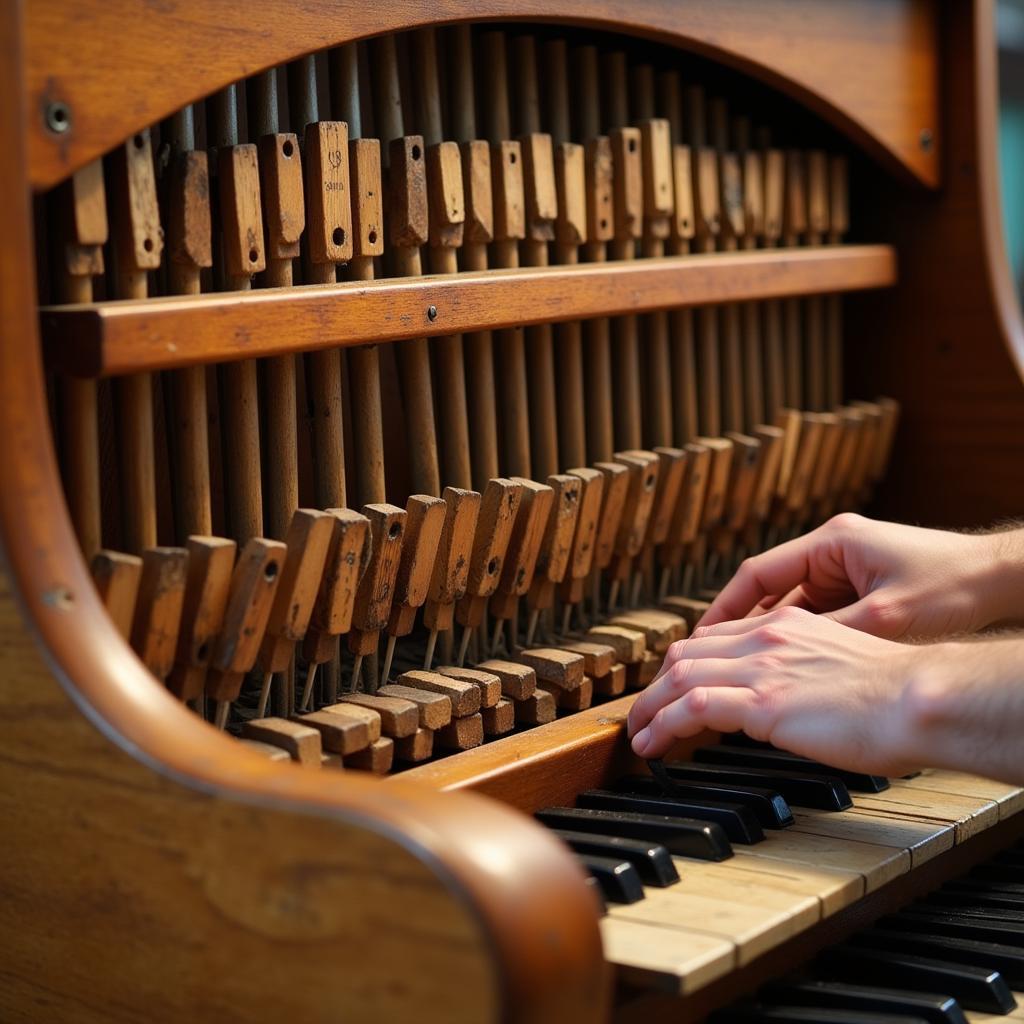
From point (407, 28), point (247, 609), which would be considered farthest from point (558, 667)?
point (407, 28)

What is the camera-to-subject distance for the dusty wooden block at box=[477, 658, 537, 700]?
142 centimetres

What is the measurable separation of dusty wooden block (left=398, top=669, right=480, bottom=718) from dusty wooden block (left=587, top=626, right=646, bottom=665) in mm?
221

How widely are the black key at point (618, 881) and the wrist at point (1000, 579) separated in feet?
1.97

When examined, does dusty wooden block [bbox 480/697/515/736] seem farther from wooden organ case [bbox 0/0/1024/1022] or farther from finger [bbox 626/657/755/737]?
finger [bbox 626/657/755/737]

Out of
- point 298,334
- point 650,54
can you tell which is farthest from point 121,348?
point 650,54

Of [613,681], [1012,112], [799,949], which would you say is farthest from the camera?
[1012,112]

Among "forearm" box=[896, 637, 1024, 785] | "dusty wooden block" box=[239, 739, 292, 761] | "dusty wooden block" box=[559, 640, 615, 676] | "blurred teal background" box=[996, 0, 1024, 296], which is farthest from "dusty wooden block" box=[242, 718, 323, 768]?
"blurred teal background" box=[996, 0, 1024, 296]

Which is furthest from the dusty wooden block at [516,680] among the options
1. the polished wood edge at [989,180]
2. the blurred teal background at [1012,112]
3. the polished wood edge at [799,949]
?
the blurred teal background at [1012,112]

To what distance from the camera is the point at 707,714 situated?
130 centimetres

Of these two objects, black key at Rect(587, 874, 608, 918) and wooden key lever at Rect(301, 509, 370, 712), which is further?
wooden key lever at Rect(301, 509, 370, 712)

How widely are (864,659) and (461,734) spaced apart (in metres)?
0.35

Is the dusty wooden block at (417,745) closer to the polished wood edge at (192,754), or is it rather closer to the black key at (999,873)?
the polished wood edge at (192,754)

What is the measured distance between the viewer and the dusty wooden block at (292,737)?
3.95 ft

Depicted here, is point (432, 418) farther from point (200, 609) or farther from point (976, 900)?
point (976, 900)
